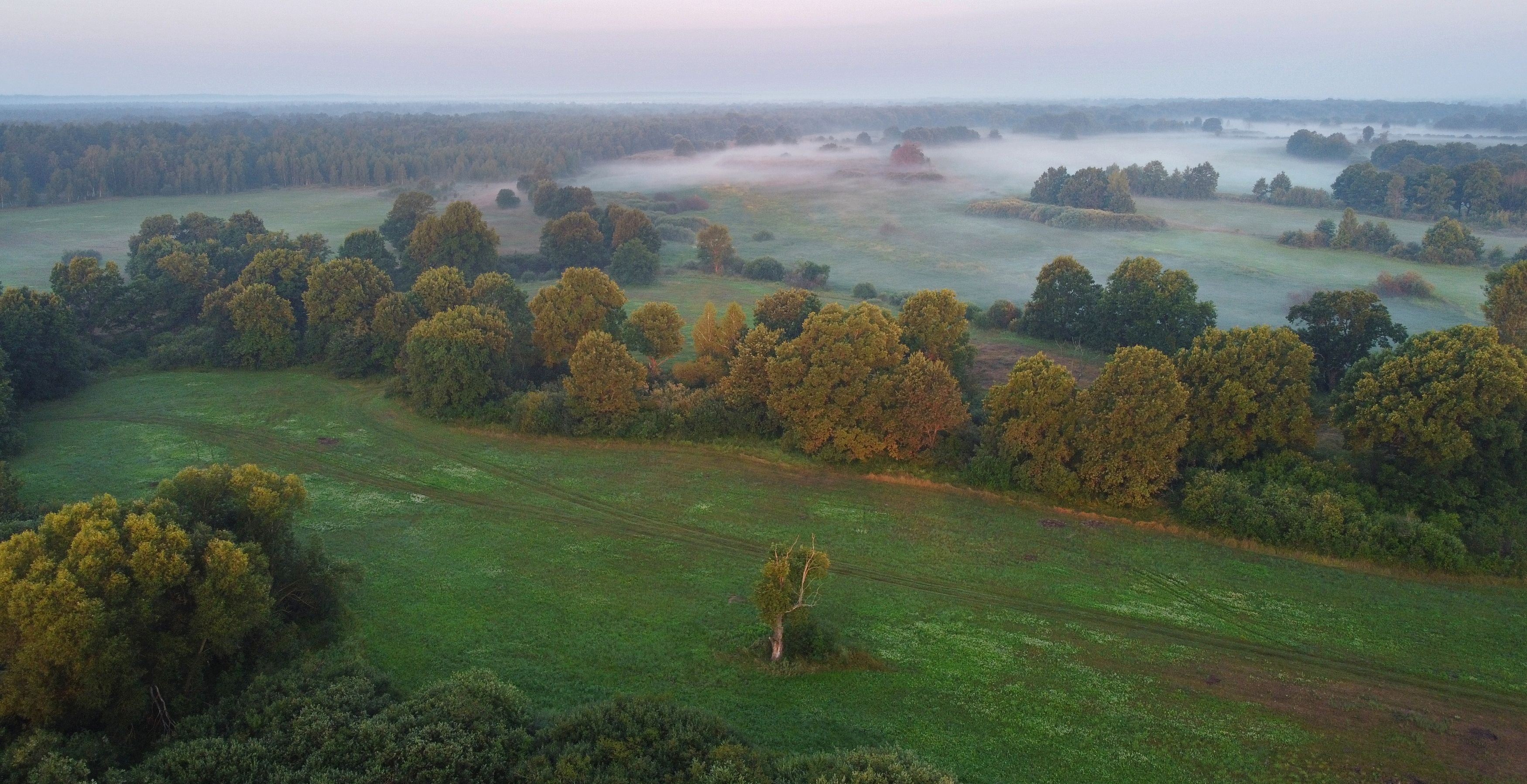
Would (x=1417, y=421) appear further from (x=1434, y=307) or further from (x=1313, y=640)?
(x=1434, y=307)

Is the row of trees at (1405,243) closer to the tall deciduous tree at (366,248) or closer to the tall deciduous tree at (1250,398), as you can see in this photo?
the tall deciduous tree at (1250,398)

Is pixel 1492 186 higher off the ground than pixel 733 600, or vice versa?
pixel 1492 186

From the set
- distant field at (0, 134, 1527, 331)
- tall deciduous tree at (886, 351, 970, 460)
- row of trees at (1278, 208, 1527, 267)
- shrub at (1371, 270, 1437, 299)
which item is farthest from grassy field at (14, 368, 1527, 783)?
row of trees at (1278, 208, 1527, 267)

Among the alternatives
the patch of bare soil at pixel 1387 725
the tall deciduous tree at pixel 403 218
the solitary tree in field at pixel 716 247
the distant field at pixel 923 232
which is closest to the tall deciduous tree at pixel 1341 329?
the distant field at pixel 923 232

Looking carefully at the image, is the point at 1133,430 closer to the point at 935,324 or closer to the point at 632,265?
the point at 935,324

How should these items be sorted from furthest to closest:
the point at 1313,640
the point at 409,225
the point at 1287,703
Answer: the point at 409,225 < the point at 1313,640 < the point at 1287,703

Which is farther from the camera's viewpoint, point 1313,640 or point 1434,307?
point 1434,307

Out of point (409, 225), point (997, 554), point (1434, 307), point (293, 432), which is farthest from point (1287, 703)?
point (409, 225)

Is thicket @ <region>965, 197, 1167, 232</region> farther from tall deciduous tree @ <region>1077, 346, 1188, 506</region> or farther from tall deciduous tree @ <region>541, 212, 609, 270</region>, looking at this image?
tall deciduous tree @ <region>1077, 346, 1188, 506</region>
